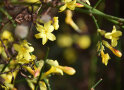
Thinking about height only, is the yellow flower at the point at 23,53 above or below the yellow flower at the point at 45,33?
below

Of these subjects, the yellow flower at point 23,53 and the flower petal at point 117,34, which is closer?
the yellow flower at point 23,53

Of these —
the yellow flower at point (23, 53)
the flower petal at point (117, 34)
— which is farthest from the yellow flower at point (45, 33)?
the flower petal at point (117, 34)

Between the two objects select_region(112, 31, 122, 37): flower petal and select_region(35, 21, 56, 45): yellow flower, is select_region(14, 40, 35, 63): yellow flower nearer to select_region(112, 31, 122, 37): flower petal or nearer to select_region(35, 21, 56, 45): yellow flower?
select_region(35, 21, 56, 45): yellow flower

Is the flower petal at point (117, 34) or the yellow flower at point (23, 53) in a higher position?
the flower petal at point (117, 34)

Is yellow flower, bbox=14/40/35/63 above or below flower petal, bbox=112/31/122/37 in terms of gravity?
below

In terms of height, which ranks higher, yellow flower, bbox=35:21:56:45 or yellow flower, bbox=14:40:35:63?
yellow flower, bbox=35:21:56:45

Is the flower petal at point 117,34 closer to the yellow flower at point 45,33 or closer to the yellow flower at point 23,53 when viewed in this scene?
the yellow flower at point 45,33

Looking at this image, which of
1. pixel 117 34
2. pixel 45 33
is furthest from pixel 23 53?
pixel 117 34

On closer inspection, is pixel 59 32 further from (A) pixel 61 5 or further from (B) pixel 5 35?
(A) pixel 61 5

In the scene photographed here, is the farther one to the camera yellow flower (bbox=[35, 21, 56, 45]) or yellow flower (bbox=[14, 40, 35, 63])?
yellow flower (bbox=[35, 21, 56, 45])

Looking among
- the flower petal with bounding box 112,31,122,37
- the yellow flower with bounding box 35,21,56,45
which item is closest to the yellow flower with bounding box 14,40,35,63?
the yellow flower with bounding box 35,21,56,45

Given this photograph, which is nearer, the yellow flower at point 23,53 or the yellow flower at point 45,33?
the yellow flower at point 23,53

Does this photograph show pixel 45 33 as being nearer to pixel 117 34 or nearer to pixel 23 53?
pixel 23 53
